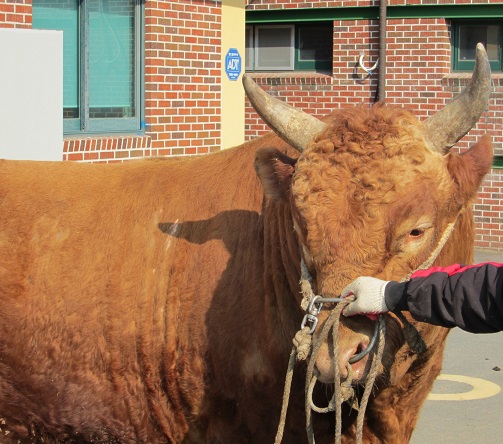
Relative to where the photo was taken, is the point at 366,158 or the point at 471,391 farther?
the point at 471,391

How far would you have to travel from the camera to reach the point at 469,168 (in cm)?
362

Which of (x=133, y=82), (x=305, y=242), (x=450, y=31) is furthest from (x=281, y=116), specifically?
(x=450, y=31)

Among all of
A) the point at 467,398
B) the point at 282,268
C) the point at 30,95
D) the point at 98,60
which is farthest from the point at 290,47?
the point at 282,268

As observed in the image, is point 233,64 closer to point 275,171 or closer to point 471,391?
point 471,391

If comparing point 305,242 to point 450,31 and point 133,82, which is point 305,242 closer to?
point 133,82

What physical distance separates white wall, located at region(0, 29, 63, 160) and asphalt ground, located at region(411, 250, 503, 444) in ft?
10.7

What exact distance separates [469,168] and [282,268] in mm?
900

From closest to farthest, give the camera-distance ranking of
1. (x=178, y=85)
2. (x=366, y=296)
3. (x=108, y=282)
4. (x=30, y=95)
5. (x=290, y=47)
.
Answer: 1. (x=366, y=296)
2. (x=108, y=282)
3. (x=30, y=95)
4. (x=178, y=85)
5. (x=290, y=47)

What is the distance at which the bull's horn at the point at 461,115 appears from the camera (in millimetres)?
3479

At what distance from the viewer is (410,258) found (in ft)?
11.3

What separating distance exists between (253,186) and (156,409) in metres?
1.13

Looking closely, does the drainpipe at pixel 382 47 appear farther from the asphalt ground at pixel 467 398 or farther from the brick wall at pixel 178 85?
the asphalt ground at pixel 467 398

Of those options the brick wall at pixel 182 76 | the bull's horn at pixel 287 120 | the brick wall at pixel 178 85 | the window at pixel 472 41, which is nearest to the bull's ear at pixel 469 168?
the bull's horn at pixel 287 120

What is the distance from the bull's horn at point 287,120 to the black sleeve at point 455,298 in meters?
0.75
